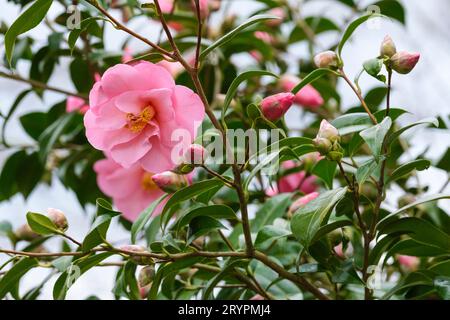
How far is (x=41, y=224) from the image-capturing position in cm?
77

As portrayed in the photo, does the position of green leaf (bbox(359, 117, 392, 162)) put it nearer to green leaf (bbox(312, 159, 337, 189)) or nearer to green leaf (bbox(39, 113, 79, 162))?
green leaf (bbox(312, 159, 337, 189))

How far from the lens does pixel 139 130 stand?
0.79 m

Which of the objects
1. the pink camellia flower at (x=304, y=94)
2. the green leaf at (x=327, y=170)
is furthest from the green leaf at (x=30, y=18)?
the pink camellia flower at (x=304, y=94)

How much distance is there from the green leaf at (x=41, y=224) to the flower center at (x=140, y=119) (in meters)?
0.11

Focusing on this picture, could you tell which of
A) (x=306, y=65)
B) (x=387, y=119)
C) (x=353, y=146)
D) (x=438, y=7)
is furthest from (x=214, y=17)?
(x=438, y=7)

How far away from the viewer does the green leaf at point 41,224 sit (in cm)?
77

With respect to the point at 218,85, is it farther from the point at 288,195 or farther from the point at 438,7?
the point at 438,7

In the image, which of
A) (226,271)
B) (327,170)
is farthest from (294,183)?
(226,271)

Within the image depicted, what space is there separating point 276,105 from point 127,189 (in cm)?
44

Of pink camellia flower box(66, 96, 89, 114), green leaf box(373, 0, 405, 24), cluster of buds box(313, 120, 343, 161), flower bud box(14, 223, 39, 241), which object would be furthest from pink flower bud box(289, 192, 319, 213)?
green leaf box(373, 0, 405, 24)

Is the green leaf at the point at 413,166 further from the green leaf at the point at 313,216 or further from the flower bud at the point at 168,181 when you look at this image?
the flower bud at the point at 168,181

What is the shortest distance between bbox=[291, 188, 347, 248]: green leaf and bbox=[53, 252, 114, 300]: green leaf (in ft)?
0.57
